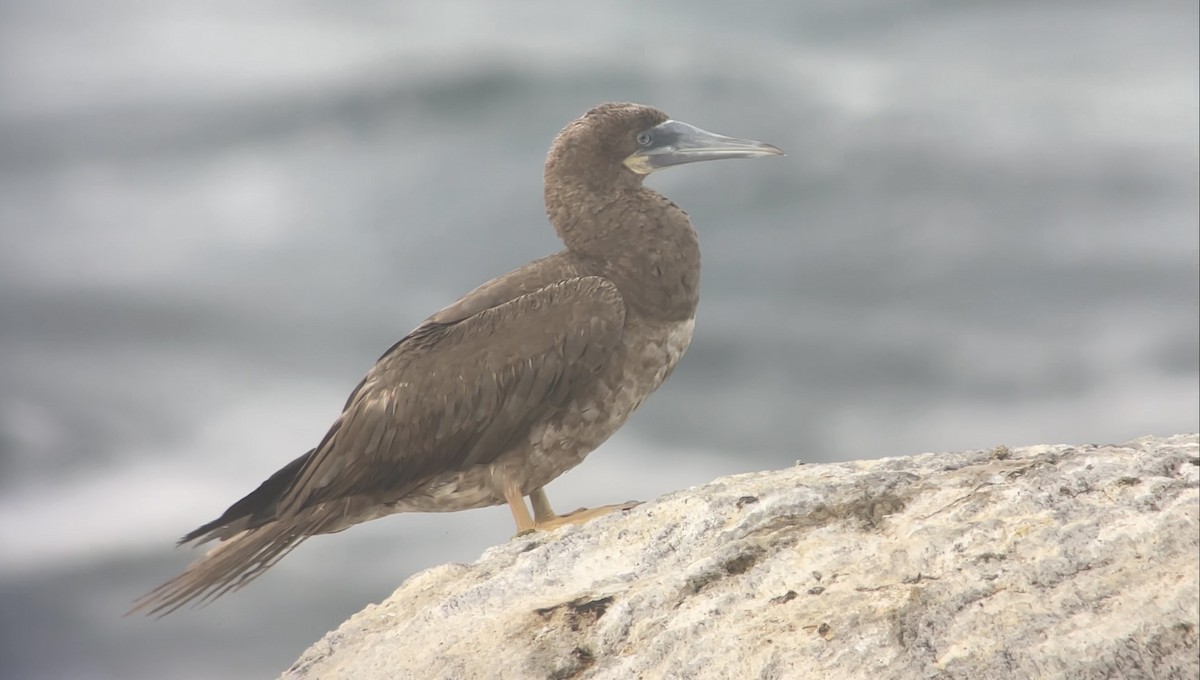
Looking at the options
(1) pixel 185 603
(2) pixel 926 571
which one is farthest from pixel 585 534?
(1) pixel 185 603

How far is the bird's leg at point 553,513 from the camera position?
22.2ft

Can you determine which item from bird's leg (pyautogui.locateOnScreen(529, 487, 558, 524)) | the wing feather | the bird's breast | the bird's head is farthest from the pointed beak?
bird's leg (pyautogui.locateOnScreen(529, 487, 558, 524))

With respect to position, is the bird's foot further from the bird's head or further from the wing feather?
the bird's head

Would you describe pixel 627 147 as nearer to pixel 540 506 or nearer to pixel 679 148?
pixel 679 148

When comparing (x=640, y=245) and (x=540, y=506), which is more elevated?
(x=640, y=245)

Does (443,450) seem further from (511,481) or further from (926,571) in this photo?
(926,571)

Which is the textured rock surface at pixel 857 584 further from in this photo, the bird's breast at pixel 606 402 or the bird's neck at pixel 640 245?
the bird's neck at pixel 640 245

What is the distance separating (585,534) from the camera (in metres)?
5.91

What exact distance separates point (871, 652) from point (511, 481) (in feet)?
9.39

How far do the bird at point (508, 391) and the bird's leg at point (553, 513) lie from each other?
2 centimetres

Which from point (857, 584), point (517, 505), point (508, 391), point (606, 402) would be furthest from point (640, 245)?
point (857, 584)

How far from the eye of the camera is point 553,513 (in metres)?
7.39

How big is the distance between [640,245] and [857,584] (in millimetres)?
2823

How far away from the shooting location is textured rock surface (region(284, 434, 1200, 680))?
4.30 meters
